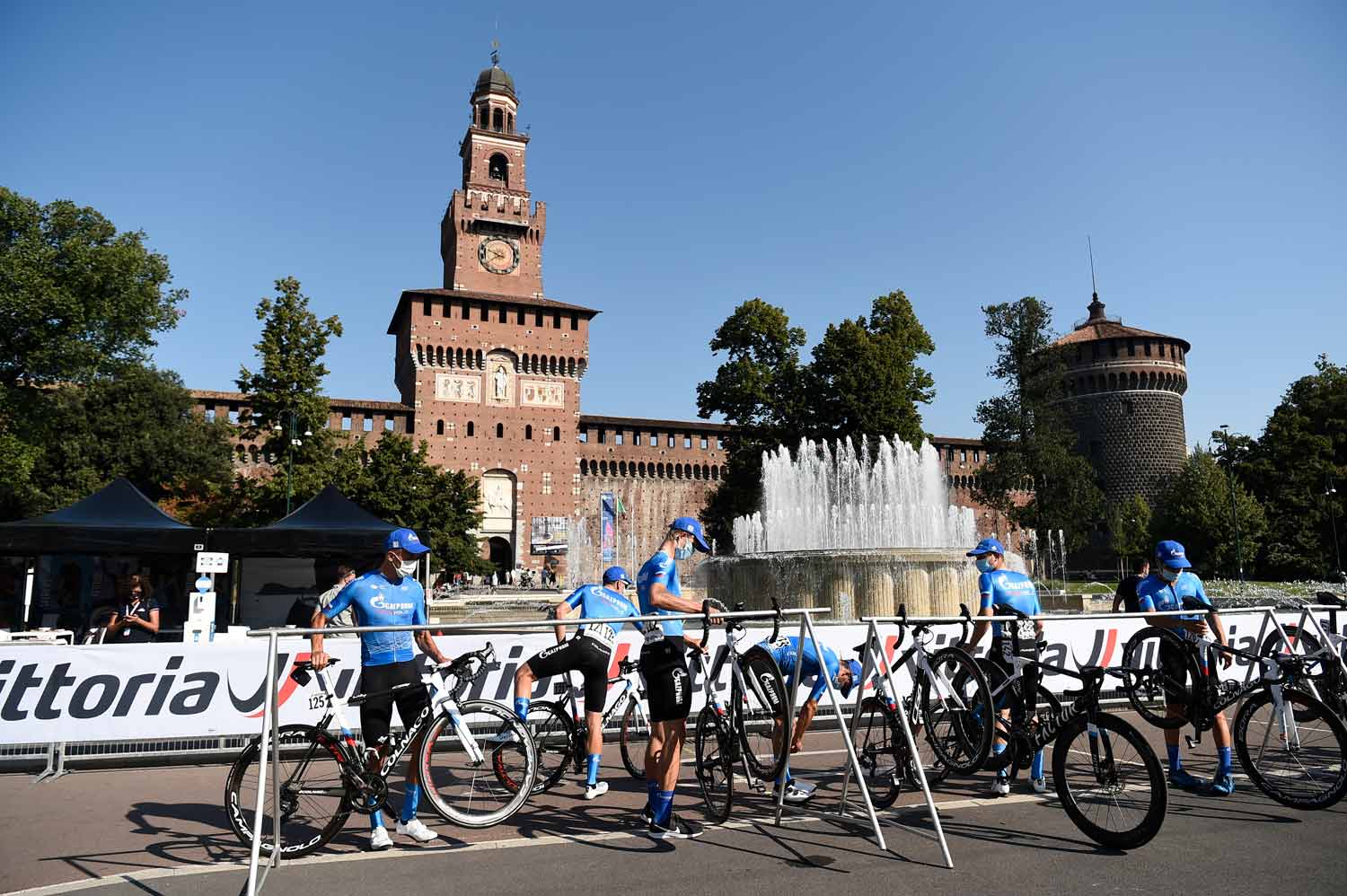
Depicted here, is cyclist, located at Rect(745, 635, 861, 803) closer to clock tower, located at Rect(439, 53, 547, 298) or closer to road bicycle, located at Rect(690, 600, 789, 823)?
road bicycle, located at Rect(690, 600, 789, 823)

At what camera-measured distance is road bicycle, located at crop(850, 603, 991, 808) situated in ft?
16.8

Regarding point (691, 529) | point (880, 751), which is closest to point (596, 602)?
point (691, 529)

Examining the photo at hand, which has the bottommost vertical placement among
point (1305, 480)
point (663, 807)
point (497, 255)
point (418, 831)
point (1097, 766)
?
point (418, 831)

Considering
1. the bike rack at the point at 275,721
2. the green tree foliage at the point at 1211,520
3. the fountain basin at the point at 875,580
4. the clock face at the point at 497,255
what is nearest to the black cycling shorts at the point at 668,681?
the bike rack at the point at 275,721

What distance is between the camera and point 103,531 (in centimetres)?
1355

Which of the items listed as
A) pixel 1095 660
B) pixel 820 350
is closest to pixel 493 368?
pixel 820 350

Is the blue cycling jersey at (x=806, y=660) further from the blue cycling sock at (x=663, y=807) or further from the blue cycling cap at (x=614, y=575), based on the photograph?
the blue cycling cap at (x=614, y=575)

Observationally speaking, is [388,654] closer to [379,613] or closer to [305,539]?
[379,613]

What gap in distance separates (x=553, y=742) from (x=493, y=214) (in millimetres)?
52819

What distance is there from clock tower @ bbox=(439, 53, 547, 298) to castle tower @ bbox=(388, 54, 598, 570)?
0.25 ft

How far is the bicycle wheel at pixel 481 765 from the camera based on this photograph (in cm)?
473

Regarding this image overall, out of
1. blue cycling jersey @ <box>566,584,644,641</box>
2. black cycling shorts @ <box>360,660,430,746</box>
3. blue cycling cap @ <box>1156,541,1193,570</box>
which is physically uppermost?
blue cycling cap @ <box>1156,541,1193,570</box>

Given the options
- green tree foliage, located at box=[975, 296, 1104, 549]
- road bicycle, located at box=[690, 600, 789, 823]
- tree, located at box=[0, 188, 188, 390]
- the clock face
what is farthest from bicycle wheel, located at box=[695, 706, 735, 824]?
the clock face

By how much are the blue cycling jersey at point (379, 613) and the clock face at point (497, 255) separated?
52135 mm
